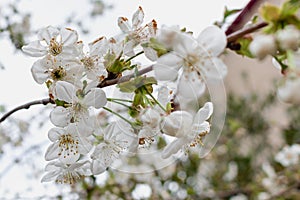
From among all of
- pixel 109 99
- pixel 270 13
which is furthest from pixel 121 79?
pixel 270 13

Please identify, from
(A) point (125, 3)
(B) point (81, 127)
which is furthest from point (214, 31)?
(A) point (125, 3)

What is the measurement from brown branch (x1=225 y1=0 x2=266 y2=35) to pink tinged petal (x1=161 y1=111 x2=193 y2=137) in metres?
0.07

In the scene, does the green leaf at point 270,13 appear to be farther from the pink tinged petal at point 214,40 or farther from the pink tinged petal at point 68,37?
the pink tinged petal at point 68,37

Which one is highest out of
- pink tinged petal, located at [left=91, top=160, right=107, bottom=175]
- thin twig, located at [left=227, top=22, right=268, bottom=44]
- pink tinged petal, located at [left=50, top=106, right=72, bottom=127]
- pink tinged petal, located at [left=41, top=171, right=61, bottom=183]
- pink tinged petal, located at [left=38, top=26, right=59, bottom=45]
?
pink tinged petal, located at [left=38, top=26, right=59, bottom=45]

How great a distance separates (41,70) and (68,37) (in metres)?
0.04

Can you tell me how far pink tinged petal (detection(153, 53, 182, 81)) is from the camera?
0.31 metres

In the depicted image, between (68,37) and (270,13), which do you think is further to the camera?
(68,37)

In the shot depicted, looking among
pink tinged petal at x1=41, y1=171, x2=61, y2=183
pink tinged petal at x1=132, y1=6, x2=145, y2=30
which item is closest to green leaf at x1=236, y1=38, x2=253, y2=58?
pink tinged petal at x1=132, y1=6, x2=145, y2=30

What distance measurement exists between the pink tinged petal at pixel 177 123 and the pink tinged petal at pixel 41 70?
12 cm

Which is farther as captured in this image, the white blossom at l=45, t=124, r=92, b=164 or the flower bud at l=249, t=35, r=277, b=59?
the white blossom at l=45, t=124, r=92, b=164

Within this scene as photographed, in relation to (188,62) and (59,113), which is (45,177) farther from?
(188,62)

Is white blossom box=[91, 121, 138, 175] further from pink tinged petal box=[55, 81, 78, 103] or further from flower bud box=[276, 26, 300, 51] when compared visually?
flower bud box=[276, 26, 300, 51]

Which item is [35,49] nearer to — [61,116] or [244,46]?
[61,116]

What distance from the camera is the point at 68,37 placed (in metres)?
0.39
